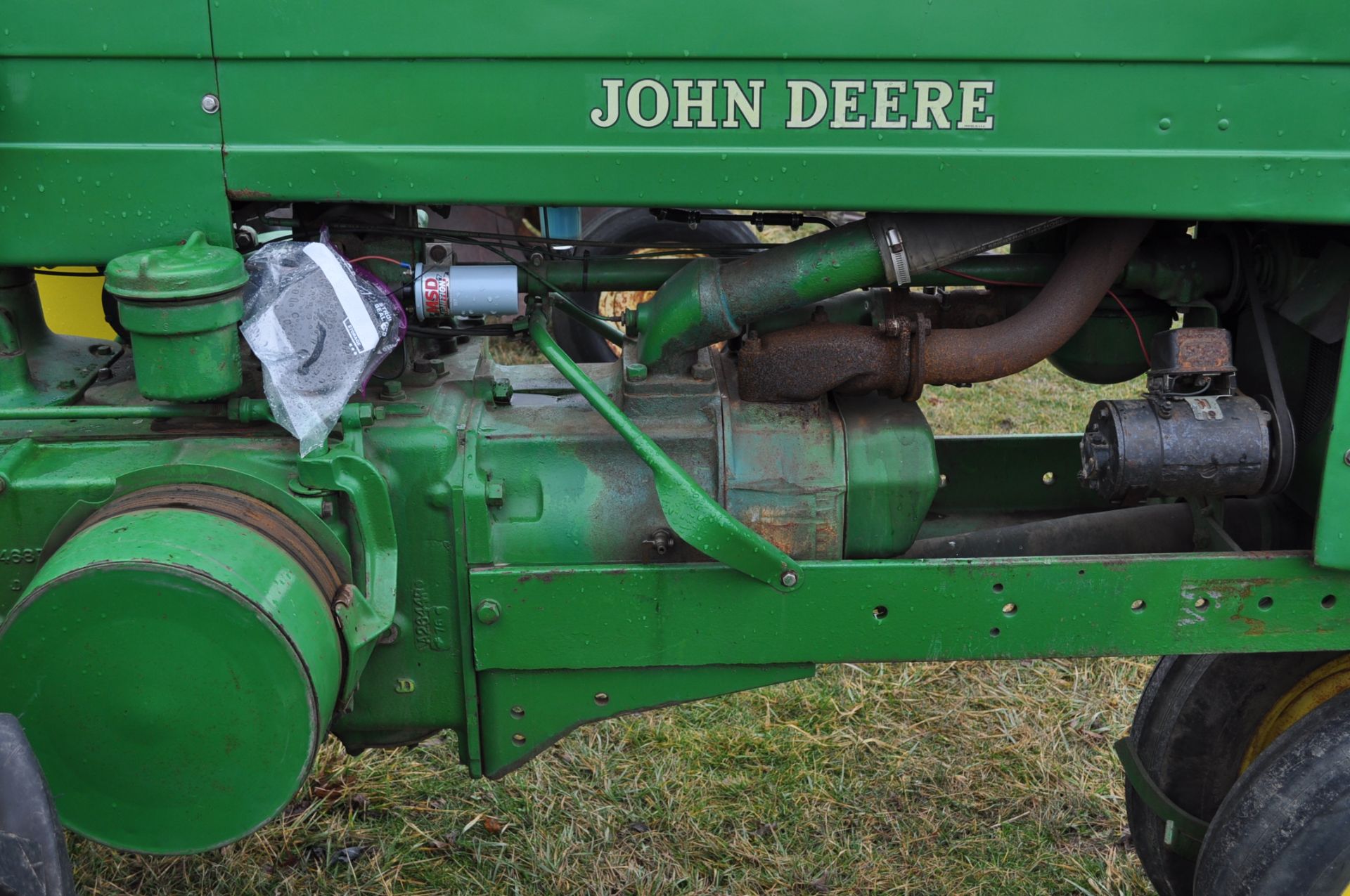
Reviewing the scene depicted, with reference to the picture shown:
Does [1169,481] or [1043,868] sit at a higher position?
[1169,481]

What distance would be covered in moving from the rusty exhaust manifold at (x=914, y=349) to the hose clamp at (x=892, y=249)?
0.12 meters

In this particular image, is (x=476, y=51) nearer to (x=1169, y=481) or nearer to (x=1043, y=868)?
(x=1169, y=481)

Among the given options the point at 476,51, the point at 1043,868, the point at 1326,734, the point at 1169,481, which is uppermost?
the point at 476,51

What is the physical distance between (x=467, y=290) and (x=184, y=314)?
18.0 inches

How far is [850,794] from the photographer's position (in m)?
2.98

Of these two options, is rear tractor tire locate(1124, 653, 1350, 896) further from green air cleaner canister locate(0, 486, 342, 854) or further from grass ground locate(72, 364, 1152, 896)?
green air cleaner canister locate(0, 486, 342, 854)

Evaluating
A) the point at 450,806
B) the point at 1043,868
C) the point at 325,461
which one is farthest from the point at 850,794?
the point at 325,461

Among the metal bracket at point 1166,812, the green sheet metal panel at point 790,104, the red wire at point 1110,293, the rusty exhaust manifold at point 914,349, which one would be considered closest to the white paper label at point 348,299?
the green sheet metal panel at point 790,104

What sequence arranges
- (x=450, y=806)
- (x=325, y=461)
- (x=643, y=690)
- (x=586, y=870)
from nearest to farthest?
(x=325, y=461), (x=643, y=690), (x=586, y=870), (x=450, y=806)

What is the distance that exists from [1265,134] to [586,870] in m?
2.00

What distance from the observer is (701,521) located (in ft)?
6.32

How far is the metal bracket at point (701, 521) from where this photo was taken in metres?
1.93

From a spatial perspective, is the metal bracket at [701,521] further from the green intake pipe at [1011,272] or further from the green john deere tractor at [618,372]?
the green intake pipe at [1011,272]

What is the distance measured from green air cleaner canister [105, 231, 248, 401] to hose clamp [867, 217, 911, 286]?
1.01m
